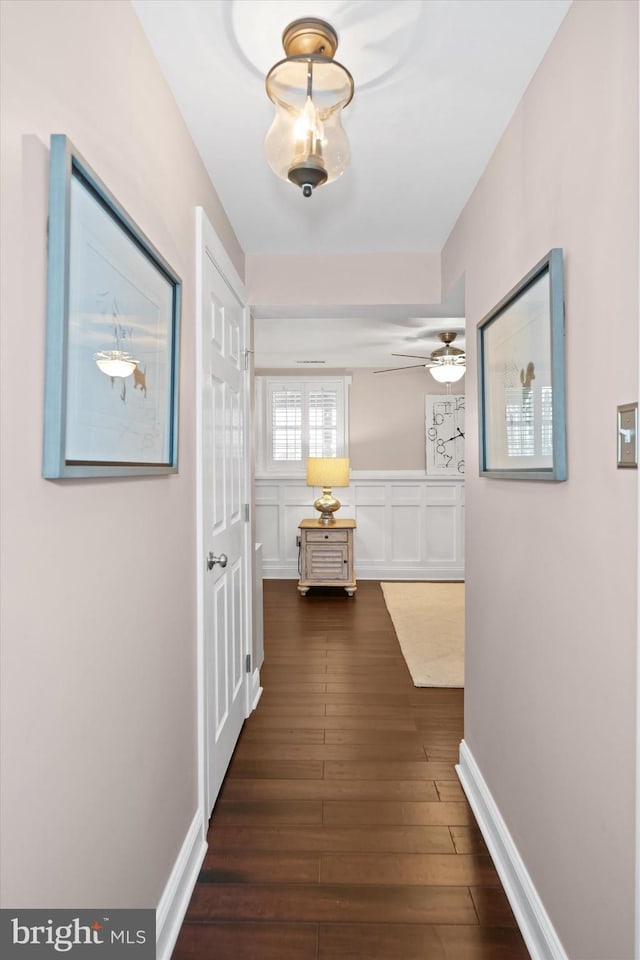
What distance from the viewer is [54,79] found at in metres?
0.96

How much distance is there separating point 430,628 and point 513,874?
2739 mm

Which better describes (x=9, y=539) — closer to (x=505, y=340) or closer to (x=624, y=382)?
(x=624, y=382)

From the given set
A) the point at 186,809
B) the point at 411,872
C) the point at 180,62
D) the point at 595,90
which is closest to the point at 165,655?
the point at 186,809

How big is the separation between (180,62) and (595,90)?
3.46ft

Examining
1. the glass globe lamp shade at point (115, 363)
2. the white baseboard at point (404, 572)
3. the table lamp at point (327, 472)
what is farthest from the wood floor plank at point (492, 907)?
the white baseboard at point (404, 572)

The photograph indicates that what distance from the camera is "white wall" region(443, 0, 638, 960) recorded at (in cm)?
109

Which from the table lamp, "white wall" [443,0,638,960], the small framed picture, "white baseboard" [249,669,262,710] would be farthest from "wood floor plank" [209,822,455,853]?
the table lamp

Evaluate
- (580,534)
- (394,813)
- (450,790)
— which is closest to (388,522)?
(450,790)

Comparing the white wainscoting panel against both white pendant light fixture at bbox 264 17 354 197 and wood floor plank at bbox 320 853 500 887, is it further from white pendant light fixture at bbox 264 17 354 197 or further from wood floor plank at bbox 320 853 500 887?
white pendant light fixture at bbox 264 17 354 197

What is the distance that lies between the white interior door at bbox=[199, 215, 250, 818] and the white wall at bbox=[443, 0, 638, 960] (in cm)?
104

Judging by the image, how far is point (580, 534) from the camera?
1295mm

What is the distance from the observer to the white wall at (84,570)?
852 millimetres

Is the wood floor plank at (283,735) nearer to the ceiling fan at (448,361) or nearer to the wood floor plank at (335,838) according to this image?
the wood floor plank at (335,838)

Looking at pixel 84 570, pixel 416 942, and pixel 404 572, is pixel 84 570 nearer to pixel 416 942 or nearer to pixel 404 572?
pixel 416 942
